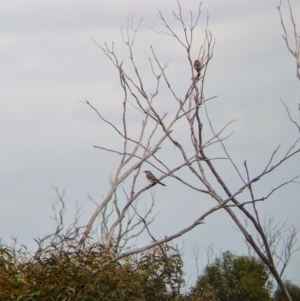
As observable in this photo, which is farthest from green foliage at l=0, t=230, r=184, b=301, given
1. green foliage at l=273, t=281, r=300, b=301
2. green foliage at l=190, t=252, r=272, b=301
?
green foliage at l=273, t=281, r=300, b=301

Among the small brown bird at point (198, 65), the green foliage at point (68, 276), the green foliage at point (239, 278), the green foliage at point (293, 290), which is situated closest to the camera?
the green foliage at point (68, 276)

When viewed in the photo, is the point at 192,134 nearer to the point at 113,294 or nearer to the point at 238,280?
the point at 113,294

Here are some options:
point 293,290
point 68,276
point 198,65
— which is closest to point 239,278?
point 293,290

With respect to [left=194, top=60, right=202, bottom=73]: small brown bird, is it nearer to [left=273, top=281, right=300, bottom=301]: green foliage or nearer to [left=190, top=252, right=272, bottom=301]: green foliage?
[left=190, top=252, right=272, bottom=301]: green foliage

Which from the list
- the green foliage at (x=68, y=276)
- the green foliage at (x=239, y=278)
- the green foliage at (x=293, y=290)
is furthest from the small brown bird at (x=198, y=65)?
the green foliage at (x=293, y=290)

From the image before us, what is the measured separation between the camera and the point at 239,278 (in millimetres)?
16531

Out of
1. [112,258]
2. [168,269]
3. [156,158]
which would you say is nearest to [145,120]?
[156,158]

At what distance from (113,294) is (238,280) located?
39.5 feet

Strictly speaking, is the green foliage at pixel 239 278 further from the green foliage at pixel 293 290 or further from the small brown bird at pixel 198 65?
the small brown bird at pixel 198 65

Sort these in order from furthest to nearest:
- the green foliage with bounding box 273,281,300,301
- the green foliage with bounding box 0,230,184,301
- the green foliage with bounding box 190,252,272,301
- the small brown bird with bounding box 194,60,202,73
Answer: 1. the green foliage with bounding box 273,281,300,301
2. the green foliage with bounding box 190,252,272,301
3. the small brown bird with bounding box 194,60,202,73
4. the green foliage with bounding box 0,230,184,301

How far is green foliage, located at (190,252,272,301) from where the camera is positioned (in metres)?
16.1

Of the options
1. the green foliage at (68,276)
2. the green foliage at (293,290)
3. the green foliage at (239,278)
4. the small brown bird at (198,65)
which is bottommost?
the green foliage at (68,276)

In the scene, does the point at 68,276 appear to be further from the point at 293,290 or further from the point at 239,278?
the point at 293,290

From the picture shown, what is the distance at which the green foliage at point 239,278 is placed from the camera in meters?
16.1
